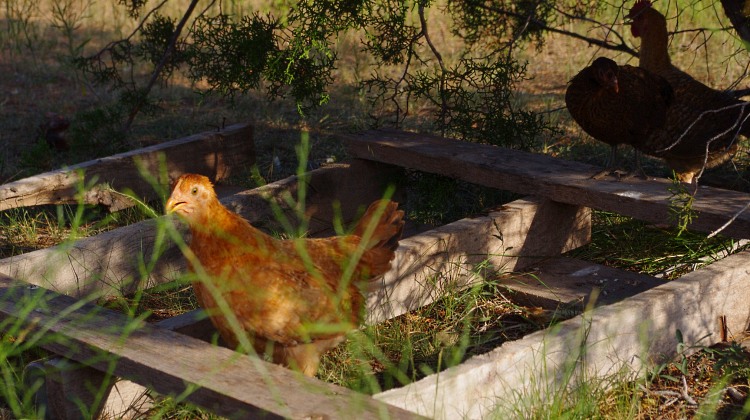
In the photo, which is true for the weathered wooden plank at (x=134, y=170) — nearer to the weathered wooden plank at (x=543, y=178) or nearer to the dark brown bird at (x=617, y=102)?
the weathered wooden plank at (x=543, y=178)

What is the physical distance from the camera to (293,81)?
486 centimetres

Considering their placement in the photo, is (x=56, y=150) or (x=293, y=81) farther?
(x=56, y=150)

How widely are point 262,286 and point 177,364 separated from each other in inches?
14.2

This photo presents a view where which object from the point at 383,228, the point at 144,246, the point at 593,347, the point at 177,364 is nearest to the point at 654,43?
the point at 383,228

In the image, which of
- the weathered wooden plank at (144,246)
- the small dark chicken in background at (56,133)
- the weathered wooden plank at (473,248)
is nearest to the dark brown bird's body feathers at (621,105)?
the weathered wooden plank at (473,248)

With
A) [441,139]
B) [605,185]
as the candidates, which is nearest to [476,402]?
[605,185]

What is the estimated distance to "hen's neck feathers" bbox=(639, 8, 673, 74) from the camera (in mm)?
5094

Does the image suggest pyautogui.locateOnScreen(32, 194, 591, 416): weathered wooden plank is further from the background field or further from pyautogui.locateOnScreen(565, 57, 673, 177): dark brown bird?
pyautogui.locateOnScreen(565, 57, 673, 177): dark brown bird

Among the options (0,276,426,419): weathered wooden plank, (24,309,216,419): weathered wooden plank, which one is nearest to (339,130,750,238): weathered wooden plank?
(24,309,216,419): weathered wooden plank

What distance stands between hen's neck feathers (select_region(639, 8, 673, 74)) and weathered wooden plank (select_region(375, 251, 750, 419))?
207cm

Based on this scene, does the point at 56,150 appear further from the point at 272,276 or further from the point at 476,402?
the point at 476,402

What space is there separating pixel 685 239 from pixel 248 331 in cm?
226

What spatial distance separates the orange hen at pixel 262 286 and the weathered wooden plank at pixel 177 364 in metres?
0.16

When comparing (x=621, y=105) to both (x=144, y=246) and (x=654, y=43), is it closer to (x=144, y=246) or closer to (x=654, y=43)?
(x=654, y=43)
